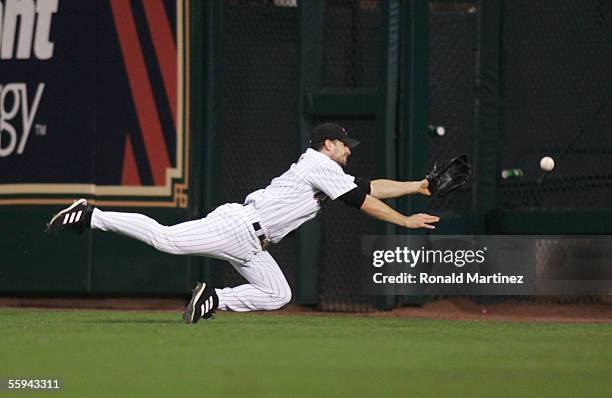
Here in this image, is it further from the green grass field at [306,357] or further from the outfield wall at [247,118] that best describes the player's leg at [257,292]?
the outfield wall at [247,118]

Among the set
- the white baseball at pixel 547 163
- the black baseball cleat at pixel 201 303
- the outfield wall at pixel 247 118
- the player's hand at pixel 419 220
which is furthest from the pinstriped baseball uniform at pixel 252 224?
the white baseball at pixel 547 163

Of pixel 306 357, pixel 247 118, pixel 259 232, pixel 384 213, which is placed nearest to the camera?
pixel 306 357

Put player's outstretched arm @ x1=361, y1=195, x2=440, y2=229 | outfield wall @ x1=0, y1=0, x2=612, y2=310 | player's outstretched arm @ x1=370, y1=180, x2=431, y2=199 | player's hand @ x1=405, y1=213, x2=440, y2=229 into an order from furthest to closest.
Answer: outfield wall @ x1=0, y1=0, x2=612, y2=310, player's outstretched arm @ x1=370, y1=180, x2=431, y2=199, player's outstretched arm @ x1=361, y1=195, x2=440, y2=229, player's hand @ x1=405, y1=213, x2=440, y2=229

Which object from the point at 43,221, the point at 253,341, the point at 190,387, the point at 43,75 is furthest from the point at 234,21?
the point at 190,387

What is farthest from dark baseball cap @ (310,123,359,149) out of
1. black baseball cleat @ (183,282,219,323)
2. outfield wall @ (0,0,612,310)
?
outfield wall @ (0,0,612,310)

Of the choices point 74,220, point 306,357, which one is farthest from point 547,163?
point 306,357

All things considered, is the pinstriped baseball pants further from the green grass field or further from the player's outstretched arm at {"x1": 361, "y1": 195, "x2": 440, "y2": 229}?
the player's outstretched arm at {"x1": 361, "y1": 195, "x2": 440, "y2": 229}

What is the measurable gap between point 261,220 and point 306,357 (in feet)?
6.99

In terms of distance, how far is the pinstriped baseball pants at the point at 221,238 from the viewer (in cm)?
890

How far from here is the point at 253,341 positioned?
812 cm

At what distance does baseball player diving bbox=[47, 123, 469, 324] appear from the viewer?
8.88m

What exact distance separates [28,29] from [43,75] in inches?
19.4

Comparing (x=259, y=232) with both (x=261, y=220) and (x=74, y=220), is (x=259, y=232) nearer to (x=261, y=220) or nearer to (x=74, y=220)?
(x=261, y=220)

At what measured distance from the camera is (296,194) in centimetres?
902
